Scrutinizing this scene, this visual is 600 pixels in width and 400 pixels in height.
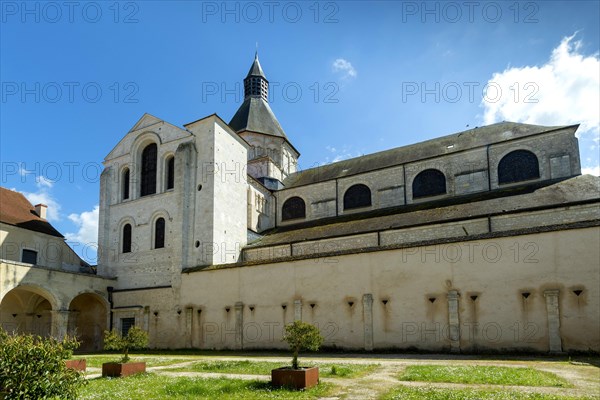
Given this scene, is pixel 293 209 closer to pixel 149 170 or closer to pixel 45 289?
pixel 149 170

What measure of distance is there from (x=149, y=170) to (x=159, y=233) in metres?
4.89

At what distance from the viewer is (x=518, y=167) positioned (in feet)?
91.2

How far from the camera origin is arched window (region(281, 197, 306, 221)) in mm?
34850

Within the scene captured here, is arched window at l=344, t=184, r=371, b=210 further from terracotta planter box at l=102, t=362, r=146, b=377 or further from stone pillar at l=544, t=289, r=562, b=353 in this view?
terracotta planter box at l=102, t=362, r=146, b=377

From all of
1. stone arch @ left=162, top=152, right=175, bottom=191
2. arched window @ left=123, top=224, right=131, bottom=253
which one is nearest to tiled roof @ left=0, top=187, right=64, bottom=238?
arched window @ left=123, top=224, right=131, bottom=253

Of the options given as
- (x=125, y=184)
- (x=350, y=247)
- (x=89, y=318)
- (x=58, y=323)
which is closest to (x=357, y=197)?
(x=350, y=247)

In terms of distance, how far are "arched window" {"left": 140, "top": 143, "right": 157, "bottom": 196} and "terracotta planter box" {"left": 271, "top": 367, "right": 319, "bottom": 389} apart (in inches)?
899

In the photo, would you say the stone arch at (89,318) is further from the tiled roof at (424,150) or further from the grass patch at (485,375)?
the grass patch at (485,375)

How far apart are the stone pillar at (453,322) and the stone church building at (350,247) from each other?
2.1 inches

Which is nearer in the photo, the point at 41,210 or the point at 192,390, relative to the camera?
the point at 192,390

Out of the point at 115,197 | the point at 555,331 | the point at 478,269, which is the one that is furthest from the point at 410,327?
the point at 115,197

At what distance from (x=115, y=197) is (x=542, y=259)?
26632 millimetres

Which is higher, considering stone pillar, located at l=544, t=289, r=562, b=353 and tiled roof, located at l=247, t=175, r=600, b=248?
tiled roof, located at l=247, t=175, r=600, b=248

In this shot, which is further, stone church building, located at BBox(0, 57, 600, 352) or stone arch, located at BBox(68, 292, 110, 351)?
stone arch, located at BBox(68, 292, 110, 351)
